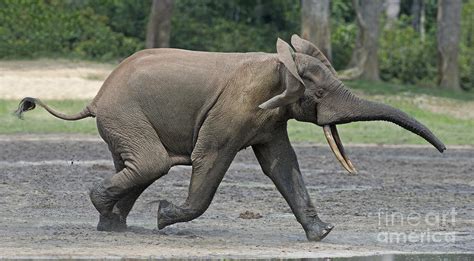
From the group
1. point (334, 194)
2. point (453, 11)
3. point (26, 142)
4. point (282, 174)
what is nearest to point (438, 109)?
point (453, 11)

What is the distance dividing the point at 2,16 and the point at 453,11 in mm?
11020

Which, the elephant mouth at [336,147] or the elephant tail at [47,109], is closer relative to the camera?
the elephant mouth at [336,147]

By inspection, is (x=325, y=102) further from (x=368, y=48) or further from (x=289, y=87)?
(x=368, y=48)

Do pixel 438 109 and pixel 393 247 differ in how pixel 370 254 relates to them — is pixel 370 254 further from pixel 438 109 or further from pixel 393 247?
pixel 438 109

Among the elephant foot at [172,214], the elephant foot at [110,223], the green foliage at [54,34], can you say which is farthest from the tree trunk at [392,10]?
the elephant foot at [172,214]

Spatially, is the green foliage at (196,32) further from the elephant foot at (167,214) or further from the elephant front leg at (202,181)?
the elephant front leg at (202,181)

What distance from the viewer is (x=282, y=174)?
12109 mm

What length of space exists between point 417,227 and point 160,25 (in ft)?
63.4

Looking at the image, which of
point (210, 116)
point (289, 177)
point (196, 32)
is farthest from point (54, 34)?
point (210, 116)

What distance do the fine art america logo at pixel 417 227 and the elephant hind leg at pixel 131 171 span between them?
1.97m

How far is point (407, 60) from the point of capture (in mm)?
40438

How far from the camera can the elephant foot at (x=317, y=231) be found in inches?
469

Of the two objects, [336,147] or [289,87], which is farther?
[336,147]

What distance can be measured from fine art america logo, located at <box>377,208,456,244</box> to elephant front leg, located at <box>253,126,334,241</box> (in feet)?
1.93
